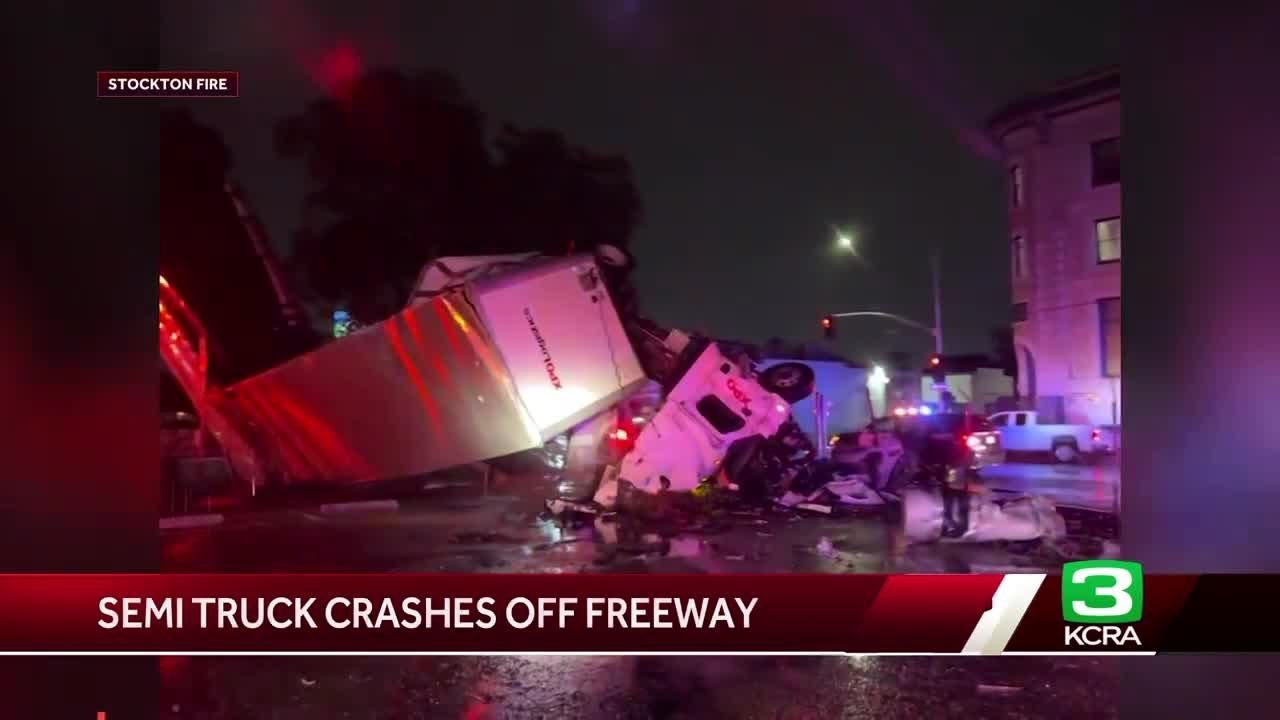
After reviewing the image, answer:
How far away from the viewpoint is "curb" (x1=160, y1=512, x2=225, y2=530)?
6426 millimetres

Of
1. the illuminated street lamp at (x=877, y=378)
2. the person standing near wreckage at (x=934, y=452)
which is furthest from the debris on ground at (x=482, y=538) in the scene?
the person standing near wreckage at (x=934, y=452)

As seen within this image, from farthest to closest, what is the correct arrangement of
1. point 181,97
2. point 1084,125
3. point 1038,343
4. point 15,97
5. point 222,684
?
point 1038,343
point 1084,125
point 222,684
point 181,97
point 15,97

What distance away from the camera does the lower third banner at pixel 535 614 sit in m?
3.30

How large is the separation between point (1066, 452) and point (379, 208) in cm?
589

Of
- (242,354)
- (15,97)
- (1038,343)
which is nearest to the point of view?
(15,97)

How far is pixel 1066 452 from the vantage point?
696 centimetres

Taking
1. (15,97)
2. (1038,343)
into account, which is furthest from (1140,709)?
(15,97)

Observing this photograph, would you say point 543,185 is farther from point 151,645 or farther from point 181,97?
point 151,645

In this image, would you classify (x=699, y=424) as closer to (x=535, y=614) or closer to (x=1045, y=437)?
(x=1045, y=437)

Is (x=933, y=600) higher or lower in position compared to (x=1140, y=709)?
higher

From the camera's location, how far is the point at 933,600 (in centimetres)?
329

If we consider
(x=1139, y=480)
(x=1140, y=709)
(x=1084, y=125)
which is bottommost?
(x=1140, y=709)

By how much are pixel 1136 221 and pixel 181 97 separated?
4.08m

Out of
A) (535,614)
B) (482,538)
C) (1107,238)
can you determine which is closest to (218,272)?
(482,538)
